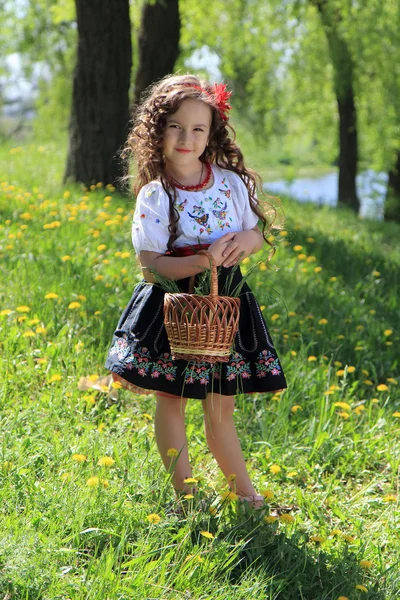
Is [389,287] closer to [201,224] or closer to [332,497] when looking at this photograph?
[332,497]

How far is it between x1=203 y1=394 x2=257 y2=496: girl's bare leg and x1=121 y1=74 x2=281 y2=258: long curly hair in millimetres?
630

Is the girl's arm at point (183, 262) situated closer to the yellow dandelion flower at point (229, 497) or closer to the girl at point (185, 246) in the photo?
the girl at point (185, 246)

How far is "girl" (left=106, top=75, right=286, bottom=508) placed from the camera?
8.47 ft

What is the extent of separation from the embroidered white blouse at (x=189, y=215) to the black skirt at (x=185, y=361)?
0.15 meters

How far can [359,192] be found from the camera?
2083cm

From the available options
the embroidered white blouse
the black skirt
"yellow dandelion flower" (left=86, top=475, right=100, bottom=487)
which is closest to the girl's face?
the embroidered white blouse

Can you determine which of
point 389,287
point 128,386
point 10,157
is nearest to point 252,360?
point 128,386

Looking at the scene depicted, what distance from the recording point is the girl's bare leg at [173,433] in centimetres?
272

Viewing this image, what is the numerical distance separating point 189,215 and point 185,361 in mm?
529

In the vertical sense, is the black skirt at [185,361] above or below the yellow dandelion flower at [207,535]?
above

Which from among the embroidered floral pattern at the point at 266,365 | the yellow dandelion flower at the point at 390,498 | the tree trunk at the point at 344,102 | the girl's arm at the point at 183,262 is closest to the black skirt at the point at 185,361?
the embroidered floral pattern at the point at 266,365

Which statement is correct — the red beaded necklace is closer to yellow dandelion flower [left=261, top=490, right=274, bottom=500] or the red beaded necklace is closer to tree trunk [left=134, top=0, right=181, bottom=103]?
yellow dandelion flower [left=261, top=490, right=274, bottom=500]

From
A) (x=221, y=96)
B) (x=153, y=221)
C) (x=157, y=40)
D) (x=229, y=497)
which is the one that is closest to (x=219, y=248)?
(x=153, y=221)

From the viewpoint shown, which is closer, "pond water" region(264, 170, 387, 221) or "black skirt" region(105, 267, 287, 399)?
"black skirt" region(105, 267, 287, 399)
